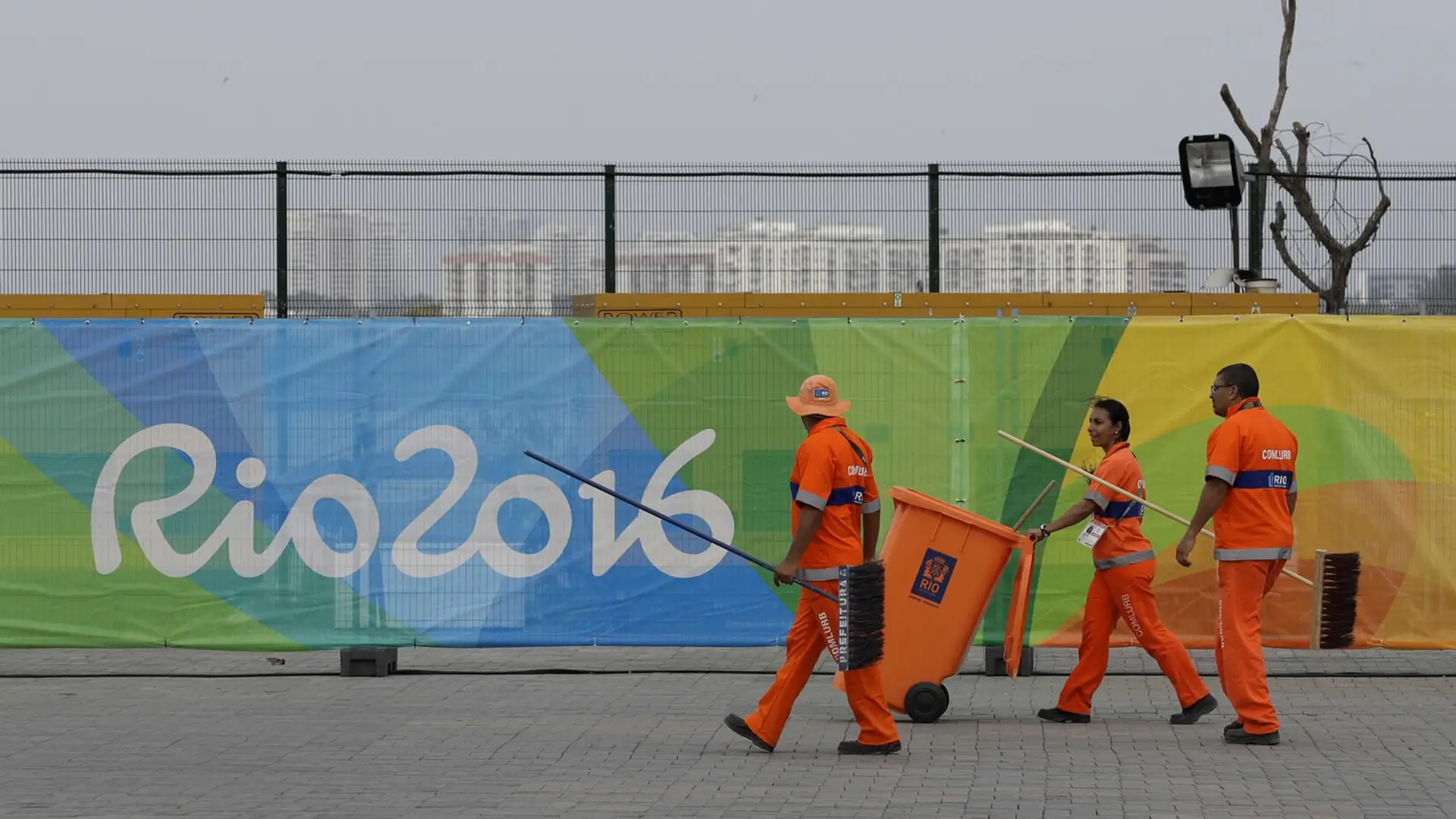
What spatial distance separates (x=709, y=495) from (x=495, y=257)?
5567 mm

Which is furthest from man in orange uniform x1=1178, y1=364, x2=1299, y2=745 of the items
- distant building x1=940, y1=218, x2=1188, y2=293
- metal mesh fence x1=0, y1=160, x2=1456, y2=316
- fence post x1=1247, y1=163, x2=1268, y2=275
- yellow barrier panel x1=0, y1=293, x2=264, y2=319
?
yellow barrier panel x1=0, y1=293, x2=264, y2=319

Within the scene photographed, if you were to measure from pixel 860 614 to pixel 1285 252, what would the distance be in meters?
9.53

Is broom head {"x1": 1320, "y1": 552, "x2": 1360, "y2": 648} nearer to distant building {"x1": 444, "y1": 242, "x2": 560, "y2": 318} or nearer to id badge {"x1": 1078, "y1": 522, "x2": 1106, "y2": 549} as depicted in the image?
id badge {"x1": 1078, "y1": 522, "x2": 1106, "y2": 549}

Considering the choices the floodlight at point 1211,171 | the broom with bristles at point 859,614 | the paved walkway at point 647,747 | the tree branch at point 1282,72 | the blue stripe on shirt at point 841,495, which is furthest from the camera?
the tree branch at point 1282,72

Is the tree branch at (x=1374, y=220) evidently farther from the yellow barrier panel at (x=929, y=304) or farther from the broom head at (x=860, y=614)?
the broom head at (x=860, y=614)

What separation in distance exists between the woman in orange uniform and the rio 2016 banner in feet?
4.51

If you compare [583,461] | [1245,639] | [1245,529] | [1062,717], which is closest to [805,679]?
[1062,717]

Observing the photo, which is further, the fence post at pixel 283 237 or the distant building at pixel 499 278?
the distant building at pixel 499 278

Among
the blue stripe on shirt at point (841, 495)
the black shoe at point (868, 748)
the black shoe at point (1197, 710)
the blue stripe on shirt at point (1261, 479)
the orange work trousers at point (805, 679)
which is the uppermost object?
the blue stripe on shirt at point (1261, 479)

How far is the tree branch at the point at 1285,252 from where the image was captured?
16.3m

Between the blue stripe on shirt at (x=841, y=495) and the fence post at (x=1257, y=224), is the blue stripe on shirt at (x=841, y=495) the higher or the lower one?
the lower one

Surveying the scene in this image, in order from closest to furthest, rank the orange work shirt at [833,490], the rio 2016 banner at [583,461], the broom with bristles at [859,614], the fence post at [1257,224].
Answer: the broom with bristles at [859,614]
the orange work shirt at [833,490]
the rio 2016 banner at [583,461]
the fence post at [1257,224]

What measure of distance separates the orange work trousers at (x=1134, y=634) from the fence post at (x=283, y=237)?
8069 mm

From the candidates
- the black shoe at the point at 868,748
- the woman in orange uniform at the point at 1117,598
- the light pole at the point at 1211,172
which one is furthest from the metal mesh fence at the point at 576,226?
the black shoe at the point at 868,748
